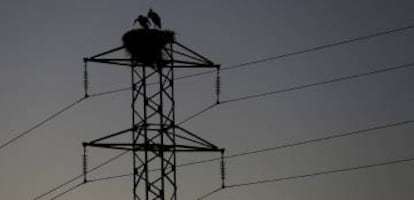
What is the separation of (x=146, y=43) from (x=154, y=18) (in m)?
1.10

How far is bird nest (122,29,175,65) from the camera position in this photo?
3062 centimetres

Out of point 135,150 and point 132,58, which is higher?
point 132,58

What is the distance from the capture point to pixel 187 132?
28766 mm

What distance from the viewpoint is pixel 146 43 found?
101 ft

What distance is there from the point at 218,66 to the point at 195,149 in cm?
288

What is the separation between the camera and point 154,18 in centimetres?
3144

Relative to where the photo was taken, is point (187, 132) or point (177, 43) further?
point (177, 43)

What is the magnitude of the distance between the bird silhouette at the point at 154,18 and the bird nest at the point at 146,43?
1.46 feet

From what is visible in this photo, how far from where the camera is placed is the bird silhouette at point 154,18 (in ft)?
103

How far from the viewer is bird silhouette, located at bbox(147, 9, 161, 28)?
31297mm

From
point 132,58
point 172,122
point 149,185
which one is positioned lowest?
point 149,185

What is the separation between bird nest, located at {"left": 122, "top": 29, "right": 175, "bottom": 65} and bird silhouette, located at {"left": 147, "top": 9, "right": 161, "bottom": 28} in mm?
446

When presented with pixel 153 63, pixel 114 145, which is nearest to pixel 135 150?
pixel 114 145

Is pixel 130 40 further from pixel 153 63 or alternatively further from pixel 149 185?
pixel 149 185
